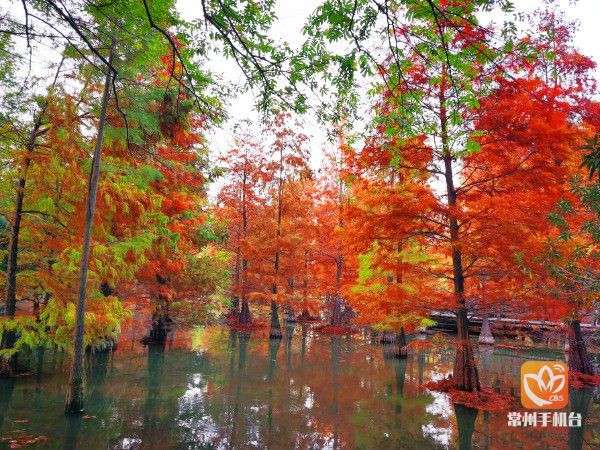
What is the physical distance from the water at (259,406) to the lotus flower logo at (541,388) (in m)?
0.50

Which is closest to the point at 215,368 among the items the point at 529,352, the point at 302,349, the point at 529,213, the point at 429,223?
the point at 302,349

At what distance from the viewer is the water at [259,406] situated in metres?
7.31

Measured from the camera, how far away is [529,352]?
19000 millimetres

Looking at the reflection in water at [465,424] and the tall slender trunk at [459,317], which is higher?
the tall slender trunk at [459,317]

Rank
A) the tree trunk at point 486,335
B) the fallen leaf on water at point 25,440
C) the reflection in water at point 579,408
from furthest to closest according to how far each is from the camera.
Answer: the tree trunk at point 486,335
the reflection in water at point 579,408
the fallen leaf on water at point 25,440

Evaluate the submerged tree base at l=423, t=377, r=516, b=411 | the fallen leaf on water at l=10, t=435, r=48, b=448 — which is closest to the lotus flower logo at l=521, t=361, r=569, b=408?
the submerged tree base at l=423, t=377, r=516, b=411

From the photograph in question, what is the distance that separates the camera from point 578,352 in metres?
12.2

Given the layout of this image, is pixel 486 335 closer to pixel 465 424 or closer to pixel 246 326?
pixel 465 424

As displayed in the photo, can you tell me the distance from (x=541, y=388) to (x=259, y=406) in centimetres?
697

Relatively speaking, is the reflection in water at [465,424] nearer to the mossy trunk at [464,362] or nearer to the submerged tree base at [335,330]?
the mossy trunk at [464,362]

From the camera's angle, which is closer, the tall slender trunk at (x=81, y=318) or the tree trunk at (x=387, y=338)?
the tall slender trunk at (x=81, y=318)

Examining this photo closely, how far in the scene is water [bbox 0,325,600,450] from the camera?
7312 mm

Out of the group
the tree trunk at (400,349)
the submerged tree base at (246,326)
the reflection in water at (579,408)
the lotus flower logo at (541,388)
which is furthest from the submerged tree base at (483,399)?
the submerged tree base at (246,326)

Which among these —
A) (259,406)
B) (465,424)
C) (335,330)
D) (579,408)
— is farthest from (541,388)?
(335,330)
